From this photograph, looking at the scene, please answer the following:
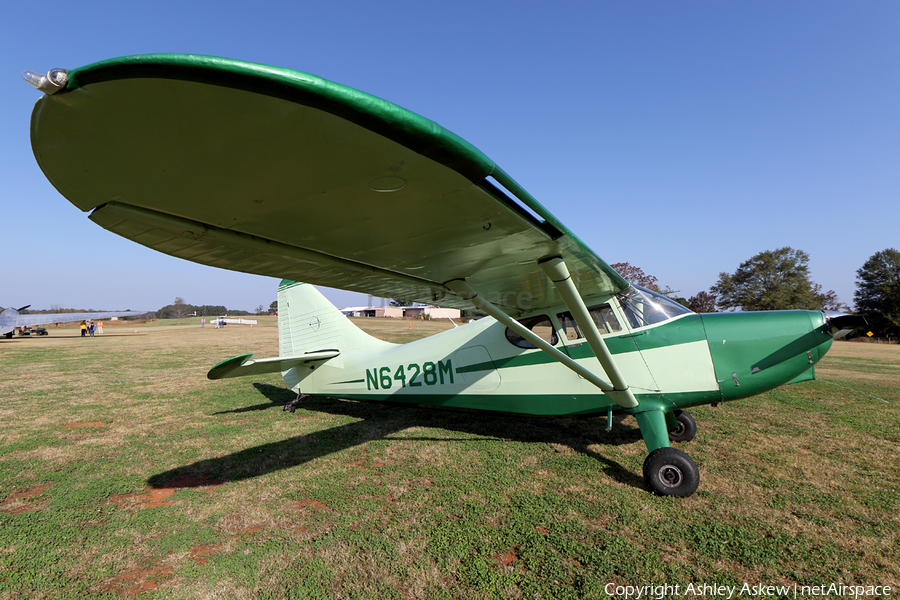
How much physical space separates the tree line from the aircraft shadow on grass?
3616 centimetres

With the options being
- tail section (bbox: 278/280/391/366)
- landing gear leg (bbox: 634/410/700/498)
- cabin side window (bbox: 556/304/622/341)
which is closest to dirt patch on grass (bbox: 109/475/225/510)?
tail section (bbox: 278/280/391/366)

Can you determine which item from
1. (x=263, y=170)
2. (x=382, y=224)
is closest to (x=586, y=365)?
(x=382, y=224)

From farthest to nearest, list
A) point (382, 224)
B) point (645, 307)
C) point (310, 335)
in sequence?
point (310, 335), point (645, 307), point (382, 224)

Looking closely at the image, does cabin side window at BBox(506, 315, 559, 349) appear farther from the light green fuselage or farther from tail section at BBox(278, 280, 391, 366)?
tail section at BBox(278, 280, 391, 366)

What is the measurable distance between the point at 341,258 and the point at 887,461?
613cm

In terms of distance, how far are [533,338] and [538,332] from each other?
47.1 inches

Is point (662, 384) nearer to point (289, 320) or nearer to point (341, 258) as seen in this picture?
point (341, 258)

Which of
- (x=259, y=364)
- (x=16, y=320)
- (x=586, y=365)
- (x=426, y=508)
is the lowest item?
(x=426, y=508)

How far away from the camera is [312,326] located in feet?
21.5

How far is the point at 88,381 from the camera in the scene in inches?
371

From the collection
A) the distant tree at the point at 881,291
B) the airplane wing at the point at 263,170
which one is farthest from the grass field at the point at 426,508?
the distant tree at the point at 881,291

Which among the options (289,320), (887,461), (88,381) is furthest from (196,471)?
(88,381)

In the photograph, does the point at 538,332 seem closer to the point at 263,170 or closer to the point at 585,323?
the point at 585,323

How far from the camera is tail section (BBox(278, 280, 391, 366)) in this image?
246 inches
